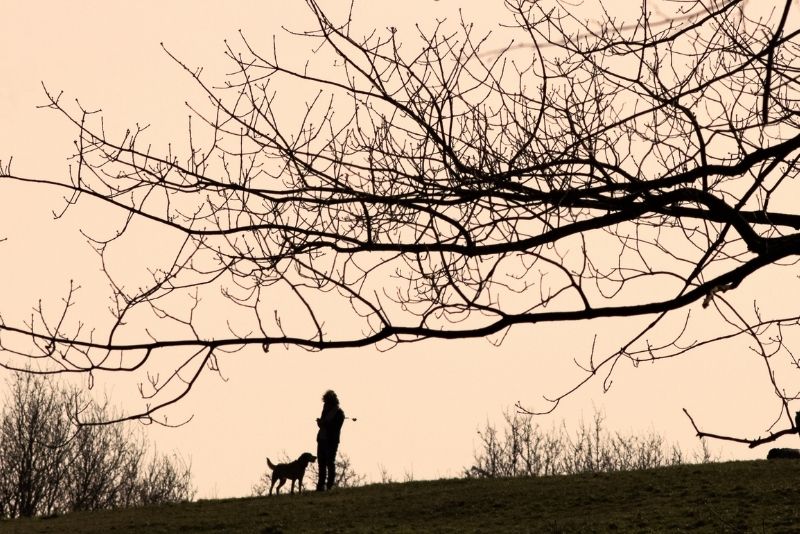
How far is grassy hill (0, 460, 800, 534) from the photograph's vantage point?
16.3 meters

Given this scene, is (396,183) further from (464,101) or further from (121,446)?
(121,446)

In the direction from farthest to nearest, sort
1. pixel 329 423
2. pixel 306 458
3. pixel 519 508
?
pixel 306 458 → pixel 329 423 → pixel 519 508

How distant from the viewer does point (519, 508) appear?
1862cm

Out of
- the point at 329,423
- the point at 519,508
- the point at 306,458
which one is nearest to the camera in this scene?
the point at 519,508

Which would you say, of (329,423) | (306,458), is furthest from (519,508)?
(306,458)

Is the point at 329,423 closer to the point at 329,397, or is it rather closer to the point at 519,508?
the point at 329,397

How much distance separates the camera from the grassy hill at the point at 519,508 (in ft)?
53.4

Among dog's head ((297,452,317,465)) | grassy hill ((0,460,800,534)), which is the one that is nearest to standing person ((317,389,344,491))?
grassy hill ((0,460,800,534))

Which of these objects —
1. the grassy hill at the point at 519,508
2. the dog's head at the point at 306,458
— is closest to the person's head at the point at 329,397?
the grassy hill at the point at 519,508

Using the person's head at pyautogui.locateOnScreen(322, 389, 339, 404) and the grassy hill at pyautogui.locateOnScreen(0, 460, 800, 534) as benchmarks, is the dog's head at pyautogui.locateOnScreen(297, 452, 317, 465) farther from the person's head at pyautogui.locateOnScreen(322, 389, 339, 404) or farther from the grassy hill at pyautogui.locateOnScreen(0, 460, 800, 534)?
the person's head at pyautogui.locateOnScreen(322, 389, 339, 404)

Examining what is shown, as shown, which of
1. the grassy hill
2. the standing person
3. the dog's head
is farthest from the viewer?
the dog's head

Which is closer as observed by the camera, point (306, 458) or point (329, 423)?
Result: point (329, 423)

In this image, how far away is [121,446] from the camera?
46375mm

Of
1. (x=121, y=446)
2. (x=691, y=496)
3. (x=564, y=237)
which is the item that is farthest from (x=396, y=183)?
(x=121, y=446)
